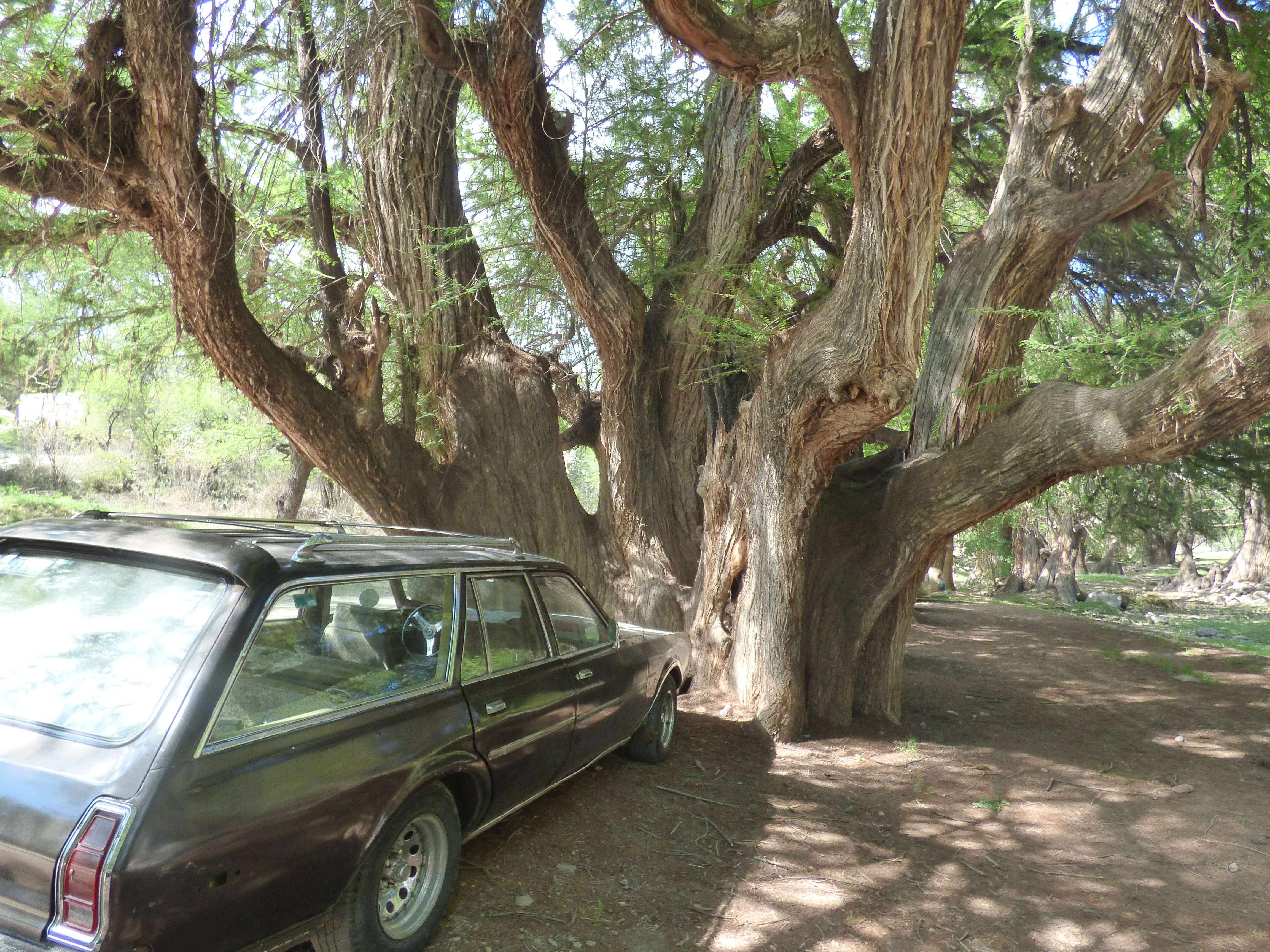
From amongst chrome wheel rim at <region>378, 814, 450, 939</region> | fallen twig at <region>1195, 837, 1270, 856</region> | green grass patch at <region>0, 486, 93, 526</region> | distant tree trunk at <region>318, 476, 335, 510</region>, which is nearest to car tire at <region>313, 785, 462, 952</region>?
chrome wheel rim at <region>378, 814, 450, 939</region>

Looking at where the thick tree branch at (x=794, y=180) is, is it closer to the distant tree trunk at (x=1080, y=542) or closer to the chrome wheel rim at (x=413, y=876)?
the chrome wheel rim at (x=413, y=876)

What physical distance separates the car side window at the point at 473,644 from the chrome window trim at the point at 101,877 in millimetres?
1518

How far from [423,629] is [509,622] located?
22.4 inches

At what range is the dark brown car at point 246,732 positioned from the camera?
7.70ft

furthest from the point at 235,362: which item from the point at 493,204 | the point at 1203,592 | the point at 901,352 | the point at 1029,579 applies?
the point at 1203,592

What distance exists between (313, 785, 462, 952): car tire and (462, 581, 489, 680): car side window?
20.4 inches

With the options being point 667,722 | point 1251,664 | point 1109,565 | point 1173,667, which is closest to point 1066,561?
point 1251,664

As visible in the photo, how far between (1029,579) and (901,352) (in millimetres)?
23729

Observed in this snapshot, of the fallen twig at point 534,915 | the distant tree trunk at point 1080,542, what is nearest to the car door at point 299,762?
the fallen twig at point 534,915

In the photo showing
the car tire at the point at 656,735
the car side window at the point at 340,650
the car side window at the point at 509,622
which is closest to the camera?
the car side window at the point at 340,650

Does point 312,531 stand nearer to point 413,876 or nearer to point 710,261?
point 413,876

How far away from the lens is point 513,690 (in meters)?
3.94

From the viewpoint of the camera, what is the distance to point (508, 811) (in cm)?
395

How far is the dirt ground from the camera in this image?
378 cm
